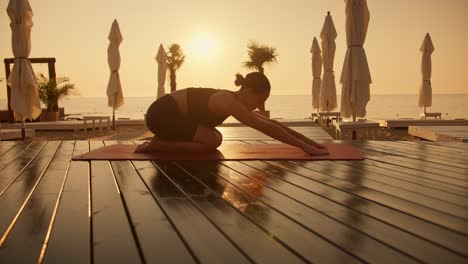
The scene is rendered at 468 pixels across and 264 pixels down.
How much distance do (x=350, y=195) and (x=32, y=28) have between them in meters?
8.54

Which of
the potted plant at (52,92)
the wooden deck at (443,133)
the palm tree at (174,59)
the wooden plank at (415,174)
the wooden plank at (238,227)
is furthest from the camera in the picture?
the palm tree at (174,59)

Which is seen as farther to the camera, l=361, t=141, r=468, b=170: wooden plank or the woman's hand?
the woman's hand

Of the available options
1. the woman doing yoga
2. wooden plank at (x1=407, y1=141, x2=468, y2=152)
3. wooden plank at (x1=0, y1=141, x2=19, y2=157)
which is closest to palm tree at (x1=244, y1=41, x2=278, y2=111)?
wooden plank at (x1=407, y1=141, x2=468, y2=152)

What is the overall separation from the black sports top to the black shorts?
0.26 ft

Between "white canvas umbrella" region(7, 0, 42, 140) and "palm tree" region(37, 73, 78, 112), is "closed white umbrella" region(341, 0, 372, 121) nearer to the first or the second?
"white canvas umbrella" region(7, 0, 42, 140)

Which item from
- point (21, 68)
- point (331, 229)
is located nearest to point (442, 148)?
point (331, 229)

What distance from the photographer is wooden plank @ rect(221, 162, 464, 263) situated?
1.25 meters

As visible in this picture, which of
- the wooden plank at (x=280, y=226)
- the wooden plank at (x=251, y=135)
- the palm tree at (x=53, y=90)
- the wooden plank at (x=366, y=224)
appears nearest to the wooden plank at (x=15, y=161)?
the wooden plank at (x=280, y=226)

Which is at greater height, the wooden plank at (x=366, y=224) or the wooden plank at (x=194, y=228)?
the wooden plank at (x=194, y=228)

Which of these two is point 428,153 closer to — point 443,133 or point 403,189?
point 403,189

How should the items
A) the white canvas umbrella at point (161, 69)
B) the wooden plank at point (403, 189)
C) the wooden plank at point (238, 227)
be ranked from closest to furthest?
the wooden plank at point (238, 227) < the wooden plank at point (403, 189) < the white canvas umbrella at point (161, 69)

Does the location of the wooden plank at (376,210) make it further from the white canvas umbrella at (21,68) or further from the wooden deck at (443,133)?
the white canvas umbrella at (21,68)

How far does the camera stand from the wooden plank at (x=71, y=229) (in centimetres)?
124

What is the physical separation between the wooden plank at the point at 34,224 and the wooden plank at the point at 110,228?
166 mm
